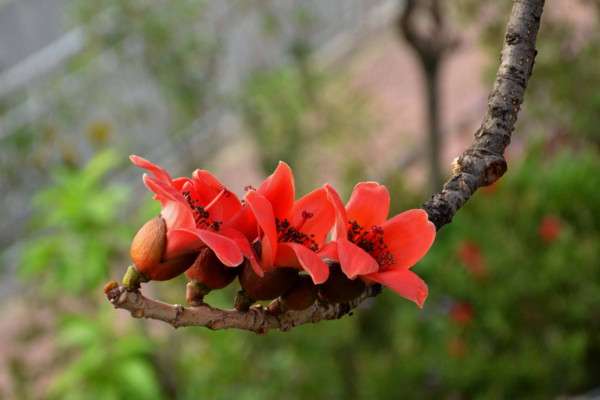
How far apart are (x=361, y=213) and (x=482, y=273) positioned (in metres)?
3.33

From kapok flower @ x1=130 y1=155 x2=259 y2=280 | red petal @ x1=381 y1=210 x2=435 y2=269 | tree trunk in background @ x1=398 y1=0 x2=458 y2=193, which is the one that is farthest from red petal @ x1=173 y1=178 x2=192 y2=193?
tree trunk in background @ x1=398 y1=0 x2=458 y2=193

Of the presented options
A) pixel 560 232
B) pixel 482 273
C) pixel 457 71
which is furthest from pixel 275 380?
pixel 457 71

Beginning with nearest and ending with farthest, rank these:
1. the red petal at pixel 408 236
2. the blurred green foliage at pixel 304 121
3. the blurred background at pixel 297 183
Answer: the red petal at pixel 408 236 < the blurred background at pixel 297 183 < the blurred green foliage at pixel 304 121

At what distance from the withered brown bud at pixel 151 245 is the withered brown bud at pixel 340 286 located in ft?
0.59

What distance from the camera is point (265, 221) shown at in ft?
2.67

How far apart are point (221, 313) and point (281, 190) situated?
161mm

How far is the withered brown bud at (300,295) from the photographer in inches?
33.5

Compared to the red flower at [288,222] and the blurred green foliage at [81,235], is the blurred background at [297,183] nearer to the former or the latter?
the blurred green foliage at [81,235]

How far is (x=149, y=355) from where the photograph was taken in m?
4.04

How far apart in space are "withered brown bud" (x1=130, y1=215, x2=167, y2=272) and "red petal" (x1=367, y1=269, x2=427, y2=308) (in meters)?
0.22

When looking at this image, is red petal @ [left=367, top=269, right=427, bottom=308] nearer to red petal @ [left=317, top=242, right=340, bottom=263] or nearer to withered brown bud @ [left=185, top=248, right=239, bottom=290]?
red petal @ [left=317, top=242, right=340, bottom=263]

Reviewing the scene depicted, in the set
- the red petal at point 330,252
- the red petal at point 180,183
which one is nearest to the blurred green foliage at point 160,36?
the red petal at point 180,183

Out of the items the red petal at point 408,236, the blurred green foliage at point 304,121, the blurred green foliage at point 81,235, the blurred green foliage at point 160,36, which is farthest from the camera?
the blurred green foliage at point 304,121

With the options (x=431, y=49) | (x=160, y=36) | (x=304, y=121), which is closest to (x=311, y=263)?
(x=431, y=49)
